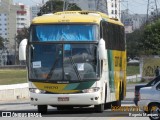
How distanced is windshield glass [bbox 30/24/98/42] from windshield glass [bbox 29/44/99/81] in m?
0.30

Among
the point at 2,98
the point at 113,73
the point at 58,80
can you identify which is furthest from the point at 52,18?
the point at 2,98

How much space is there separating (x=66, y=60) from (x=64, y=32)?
1.17 m

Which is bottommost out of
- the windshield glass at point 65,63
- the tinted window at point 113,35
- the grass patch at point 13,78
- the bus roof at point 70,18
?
the grass patch at point 13,78

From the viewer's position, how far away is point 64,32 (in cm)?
2305

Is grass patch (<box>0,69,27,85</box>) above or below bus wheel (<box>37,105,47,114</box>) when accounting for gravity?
below

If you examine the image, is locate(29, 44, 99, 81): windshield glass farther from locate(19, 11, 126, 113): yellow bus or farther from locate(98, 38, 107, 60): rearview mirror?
locate(98, 38, 107, 60): rearview mirror

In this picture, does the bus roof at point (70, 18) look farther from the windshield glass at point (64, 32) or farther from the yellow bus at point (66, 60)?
the windshield glass at point (64, 32)

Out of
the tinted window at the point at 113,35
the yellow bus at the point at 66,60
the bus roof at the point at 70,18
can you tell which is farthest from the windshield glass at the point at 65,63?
the tinted window at the point at 113,35

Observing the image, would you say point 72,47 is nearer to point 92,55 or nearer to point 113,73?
point 92,55

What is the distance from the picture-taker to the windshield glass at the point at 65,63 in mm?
22484

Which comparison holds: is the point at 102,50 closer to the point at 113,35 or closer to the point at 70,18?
the point at 70,18

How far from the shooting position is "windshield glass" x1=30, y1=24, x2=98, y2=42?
75.0 ft

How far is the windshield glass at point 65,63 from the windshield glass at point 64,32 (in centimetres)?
30

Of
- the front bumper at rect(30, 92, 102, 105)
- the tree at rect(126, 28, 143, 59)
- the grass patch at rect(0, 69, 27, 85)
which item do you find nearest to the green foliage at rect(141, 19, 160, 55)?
the grass patch at rect(0, 69, 27, 85)
